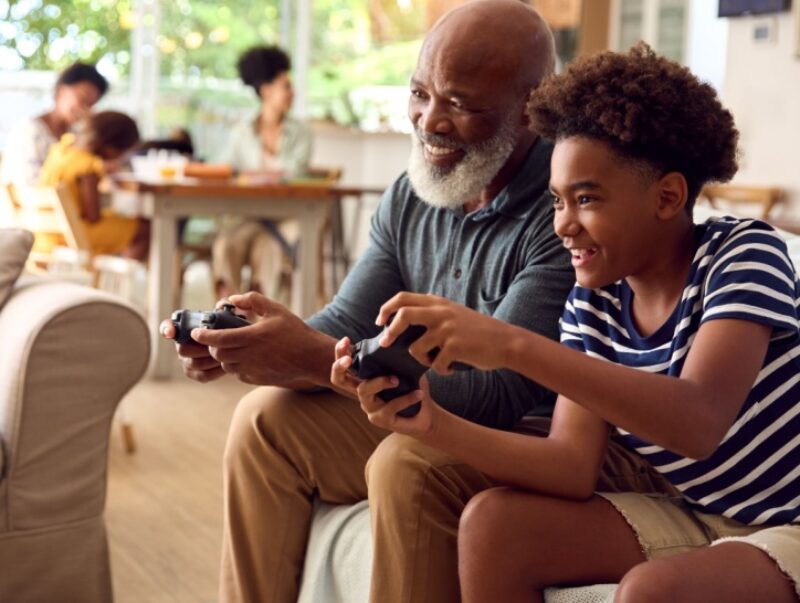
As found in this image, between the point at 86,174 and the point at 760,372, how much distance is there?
3.79 m

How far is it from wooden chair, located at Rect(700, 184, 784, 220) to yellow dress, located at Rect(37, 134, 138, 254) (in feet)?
7.85

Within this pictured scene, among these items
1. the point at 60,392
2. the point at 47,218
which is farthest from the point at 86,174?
the point at 60,392

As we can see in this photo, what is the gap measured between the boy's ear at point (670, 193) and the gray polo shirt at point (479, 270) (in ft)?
1.12

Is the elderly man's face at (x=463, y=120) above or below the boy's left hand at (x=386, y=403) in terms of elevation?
above

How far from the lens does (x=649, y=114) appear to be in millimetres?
1356

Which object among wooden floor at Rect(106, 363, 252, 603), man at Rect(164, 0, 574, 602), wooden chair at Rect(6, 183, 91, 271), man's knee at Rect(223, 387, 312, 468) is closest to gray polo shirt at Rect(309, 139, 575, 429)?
man at Rect(164, 0, 574, 602)

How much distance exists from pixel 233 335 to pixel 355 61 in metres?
6.90

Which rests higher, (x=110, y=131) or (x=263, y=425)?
(x=110, y=131)

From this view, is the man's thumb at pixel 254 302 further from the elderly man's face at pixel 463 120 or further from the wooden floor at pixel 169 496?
the wooden floor at pixel 169 496

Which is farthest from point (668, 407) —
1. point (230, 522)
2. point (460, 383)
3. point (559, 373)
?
point (230, 522)

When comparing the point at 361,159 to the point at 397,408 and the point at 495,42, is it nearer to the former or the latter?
the point at 495,42

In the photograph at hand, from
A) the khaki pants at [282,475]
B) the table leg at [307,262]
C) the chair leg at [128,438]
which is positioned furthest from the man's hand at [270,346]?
the table leg at [307,262]

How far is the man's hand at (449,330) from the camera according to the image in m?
1.19

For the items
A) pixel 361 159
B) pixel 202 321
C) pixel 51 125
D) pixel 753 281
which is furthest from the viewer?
pixel 361 159
